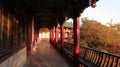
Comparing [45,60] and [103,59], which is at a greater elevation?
[103,59]

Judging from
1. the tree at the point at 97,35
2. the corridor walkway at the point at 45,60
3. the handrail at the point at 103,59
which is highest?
the tree at the point at 97,35

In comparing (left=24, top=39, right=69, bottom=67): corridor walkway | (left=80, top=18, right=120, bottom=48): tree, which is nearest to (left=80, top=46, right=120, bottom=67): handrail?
(left=24, top=39, right=69, bottom=67): corridor walkway

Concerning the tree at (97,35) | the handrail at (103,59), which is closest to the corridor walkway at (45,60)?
the handrail at (103,59)

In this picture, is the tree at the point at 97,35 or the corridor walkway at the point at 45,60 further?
the tree at the point at 97,35

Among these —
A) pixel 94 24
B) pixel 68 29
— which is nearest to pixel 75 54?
pixel 94 24

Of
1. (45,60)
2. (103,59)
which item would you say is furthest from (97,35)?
(103,59)

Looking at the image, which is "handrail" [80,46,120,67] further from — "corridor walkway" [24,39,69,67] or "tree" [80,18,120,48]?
"tree" [80,18,120,48]

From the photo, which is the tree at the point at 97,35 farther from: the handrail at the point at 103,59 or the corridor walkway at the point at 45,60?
the handrail at the point at 103,59

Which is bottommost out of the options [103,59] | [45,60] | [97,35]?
[45,60]

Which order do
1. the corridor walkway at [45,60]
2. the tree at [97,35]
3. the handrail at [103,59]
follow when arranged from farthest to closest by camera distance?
the tree at [97,35], the corridor walkway at [45,60], the handrail at [103,59]

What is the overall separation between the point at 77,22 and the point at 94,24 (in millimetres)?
42129

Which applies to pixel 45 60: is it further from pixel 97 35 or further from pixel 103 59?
pixel 97 35

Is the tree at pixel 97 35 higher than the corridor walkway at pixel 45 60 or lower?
higher

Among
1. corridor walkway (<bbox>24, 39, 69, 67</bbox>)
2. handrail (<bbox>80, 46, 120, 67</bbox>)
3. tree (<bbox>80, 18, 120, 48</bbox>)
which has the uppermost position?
tree (<bbox>80, 18, 120, 48</bbox>)
